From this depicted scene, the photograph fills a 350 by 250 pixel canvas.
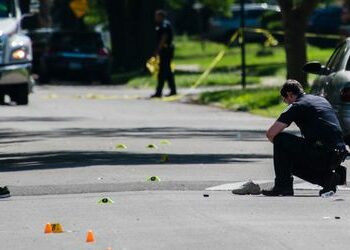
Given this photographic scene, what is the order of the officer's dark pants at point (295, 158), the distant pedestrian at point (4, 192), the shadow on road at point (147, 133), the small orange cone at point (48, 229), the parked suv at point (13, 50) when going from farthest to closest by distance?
the parked suv at point (13, 50) < the shadow on road at point (147, 133) < the distant pedestrian at point (4, 192) < the officer's dark pants at point (295, 158) < the small orange cone at point (48, 229)

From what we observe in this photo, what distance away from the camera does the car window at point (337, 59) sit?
18625mm

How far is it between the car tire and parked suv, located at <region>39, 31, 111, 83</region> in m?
12.0

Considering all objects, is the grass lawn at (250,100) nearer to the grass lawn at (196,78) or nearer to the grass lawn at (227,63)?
the grass lawn at (196,78)

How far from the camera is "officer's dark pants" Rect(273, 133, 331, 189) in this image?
A: 13.9 metres

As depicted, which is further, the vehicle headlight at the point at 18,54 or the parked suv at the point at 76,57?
the parked suv at the point at 76,57

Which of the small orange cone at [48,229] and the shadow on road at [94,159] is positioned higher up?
the small orange cone at [48,229]

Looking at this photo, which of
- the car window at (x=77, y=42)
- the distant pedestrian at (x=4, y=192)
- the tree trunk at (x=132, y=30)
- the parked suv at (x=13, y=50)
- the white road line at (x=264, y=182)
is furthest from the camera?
the tree trunk at (x=132, y=30)

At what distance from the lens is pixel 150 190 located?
1455 cm

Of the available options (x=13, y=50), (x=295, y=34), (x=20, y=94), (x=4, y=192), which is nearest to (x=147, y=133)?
(x=13, y=50)

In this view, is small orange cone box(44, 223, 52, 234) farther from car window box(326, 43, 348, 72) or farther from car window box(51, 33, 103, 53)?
car window box(51, 33, 103, 53)

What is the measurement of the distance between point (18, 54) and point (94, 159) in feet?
35.5

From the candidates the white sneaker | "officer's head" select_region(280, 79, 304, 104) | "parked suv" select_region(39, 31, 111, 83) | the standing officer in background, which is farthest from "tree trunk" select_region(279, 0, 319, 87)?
the white sneaker

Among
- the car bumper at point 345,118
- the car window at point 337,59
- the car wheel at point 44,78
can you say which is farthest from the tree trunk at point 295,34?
the car wheel at point 44,78

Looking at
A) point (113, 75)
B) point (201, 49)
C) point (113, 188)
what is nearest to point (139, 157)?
point (113, 188)
